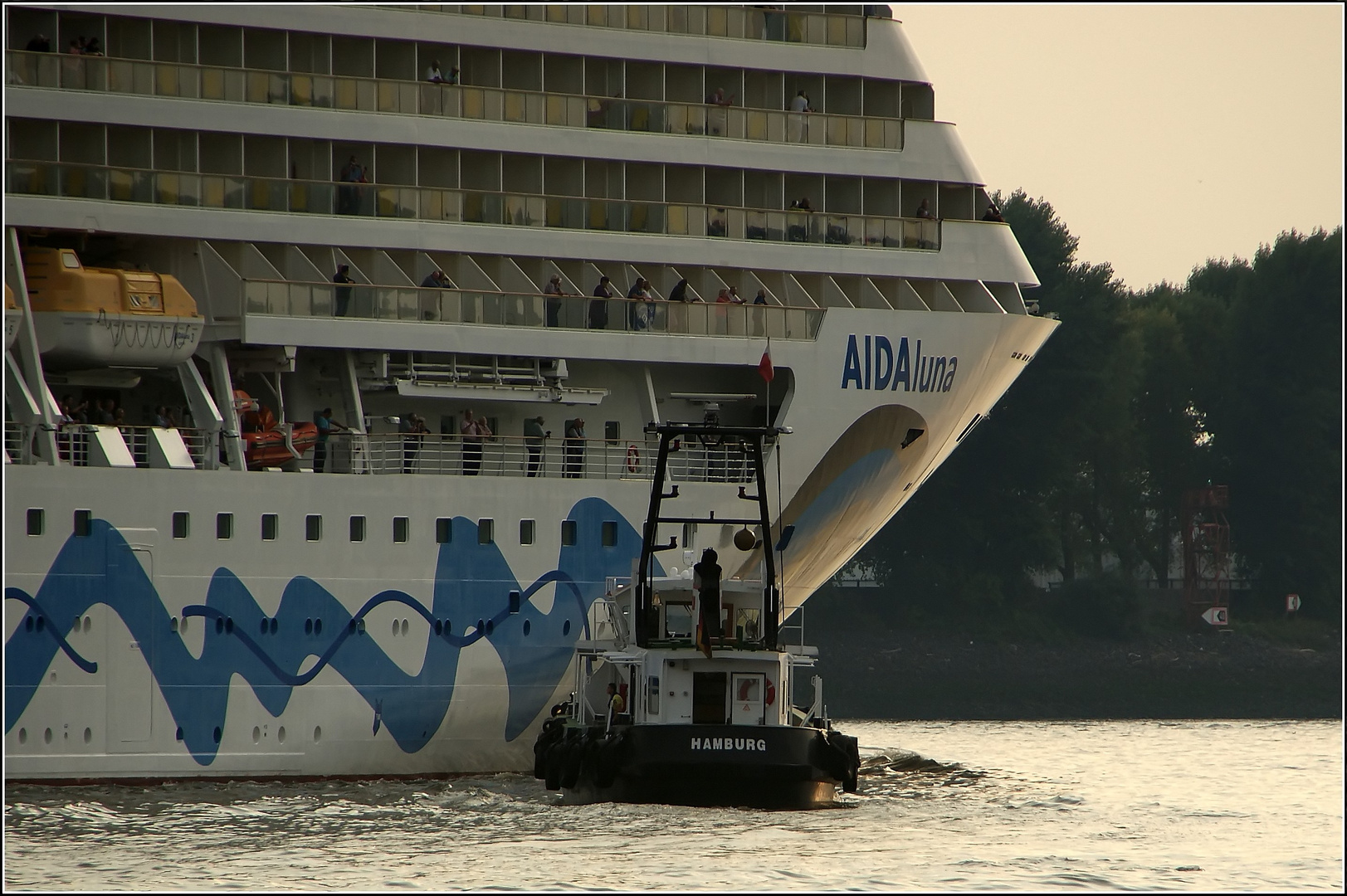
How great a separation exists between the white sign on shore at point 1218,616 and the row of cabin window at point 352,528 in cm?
4434

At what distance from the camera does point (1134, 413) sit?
83.6 meters

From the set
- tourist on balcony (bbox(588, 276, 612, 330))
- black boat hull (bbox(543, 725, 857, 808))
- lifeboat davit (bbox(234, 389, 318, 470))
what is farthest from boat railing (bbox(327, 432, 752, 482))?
black boat hull (bbox(543, 725, 857, 808))

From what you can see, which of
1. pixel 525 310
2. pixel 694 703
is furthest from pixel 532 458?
pixel 694 703

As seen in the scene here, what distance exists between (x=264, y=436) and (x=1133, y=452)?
173 ft

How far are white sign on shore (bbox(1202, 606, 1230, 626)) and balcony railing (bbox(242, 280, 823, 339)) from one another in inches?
1632

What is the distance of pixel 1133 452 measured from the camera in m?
81.7

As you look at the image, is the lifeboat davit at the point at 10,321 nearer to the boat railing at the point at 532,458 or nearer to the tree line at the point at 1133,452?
the boat railing at the point at 532,458

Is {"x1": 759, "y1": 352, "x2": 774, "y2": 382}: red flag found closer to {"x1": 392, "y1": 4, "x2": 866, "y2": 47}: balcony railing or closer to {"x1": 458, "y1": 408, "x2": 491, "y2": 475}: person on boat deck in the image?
{"x1": 458, "y1": 408, "x2": 491, "y2": 475}: person on boat deck

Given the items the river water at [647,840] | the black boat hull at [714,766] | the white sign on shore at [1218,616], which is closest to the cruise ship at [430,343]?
the black boat hull at [714,766]

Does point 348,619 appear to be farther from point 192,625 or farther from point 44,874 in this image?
point 44,874

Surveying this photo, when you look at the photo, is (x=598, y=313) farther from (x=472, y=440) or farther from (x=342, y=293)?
(x=342, y=293)

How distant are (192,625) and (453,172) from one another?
8.43 meters

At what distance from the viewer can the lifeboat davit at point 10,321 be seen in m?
31.5

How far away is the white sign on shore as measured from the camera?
246ft
